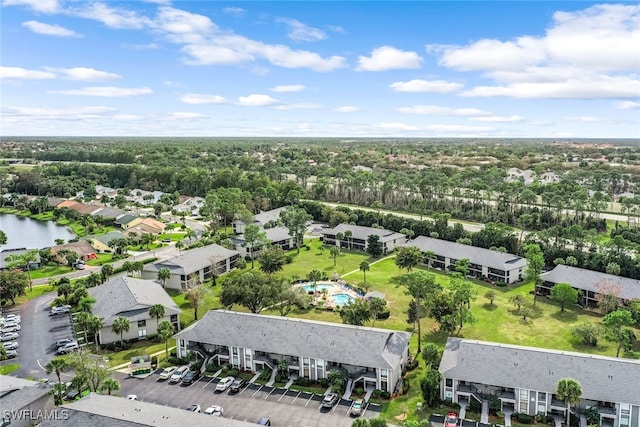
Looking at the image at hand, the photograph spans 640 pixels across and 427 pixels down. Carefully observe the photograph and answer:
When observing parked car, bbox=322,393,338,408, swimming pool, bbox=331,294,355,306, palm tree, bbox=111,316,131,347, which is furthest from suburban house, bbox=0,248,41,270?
parked car, bbox=322,393,338,408

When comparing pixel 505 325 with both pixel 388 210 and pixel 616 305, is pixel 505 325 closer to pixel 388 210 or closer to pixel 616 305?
pixel 616 305

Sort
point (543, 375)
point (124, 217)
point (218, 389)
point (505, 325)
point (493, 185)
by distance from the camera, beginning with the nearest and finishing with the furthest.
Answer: point (543, 375)
point (218, 389)
point (505, 325)
point (124, 217)
point (493, 185)

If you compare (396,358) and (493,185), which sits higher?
(493,185)

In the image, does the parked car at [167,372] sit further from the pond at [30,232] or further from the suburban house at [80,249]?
the pond at [30,232]

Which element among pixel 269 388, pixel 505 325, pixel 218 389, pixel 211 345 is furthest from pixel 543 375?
pixel 211 345

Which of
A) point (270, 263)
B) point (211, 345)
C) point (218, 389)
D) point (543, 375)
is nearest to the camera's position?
point (543, 375)

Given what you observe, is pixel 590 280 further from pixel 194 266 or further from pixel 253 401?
pixel 194 266

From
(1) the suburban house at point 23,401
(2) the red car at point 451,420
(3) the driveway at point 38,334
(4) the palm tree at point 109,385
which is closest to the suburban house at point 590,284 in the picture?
(2) the red car at point 451,420

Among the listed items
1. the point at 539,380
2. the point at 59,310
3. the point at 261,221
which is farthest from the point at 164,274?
the point at 539,380
